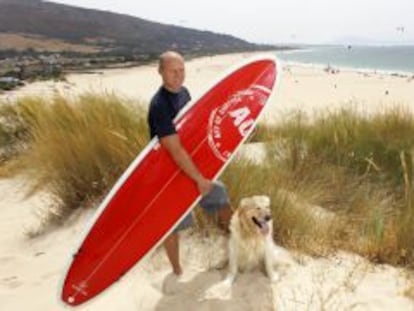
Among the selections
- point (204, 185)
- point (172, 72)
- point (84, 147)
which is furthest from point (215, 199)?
point (84, 147)

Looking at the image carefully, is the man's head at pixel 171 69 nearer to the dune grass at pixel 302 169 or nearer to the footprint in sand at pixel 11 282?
the dune grass at pixel 302 169

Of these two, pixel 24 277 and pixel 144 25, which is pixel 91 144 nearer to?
pixel 24 277

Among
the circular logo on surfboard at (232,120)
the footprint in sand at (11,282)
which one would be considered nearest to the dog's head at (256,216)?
the circular logo on surfboard at (232,120)

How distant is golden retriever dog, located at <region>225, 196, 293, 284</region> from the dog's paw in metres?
0.03

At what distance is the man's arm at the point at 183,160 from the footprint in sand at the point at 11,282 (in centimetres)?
144

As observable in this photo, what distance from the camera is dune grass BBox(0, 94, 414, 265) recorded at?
384 cm

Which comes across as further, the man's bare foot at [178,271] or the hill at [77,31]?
the hill at [77,31]

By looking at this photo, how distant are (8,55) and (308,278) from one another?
193 feet

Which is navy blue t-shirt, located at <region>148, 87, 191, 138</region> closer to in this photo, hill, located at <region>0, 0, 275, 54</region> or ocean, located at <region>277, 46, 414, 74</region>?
ocean, located at <region>277, 46, 414, 74</region>

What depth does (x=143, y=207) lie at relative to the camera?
11.1ft

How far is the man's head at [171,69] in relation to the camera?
316cm

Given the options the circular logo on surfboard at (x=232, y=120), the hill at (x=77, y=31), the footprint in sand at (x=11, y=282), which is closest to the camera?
the circular logo on surfboard at (x=232, y=120)

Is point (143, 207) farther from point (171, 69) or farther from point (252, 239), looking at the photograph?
point (171, 69)

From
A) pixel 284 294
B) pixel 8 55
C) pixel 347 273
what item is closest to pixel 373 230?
pixel 347 273
